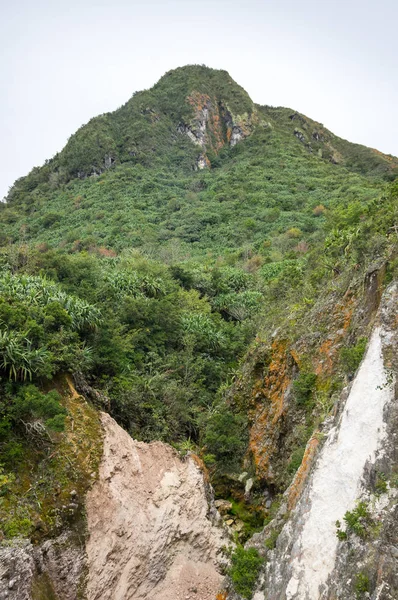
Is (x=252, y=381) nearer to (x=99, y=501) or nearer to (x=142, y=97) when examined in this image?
(x=99, y=501)

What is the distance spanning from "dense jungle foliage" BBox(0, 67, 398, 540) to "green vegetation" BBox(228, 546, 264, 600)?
480 centimetres

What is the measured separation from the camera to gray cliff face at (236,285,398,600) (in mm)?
7051

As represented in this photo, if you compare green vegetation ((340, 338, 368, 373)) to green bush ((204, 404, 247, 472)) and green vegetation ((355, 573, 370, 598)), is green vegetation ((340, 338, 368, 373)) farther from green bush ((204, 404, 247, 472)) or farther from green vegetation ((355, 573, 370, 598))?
green bush ((204, 404, 247, 472))

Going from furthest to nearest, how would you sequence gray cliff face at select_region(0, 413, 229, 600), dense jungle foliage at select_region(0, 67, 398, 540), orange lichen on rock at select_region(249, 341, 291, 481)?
orange lichen on rock at select_region(249, 341, 291, 481) < dense jungle foliage at select_region(0, 67, 398, 540) < gray cliff face at select_region(0, 413, 229, 600)

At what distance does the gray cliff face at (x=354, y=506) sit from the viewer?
705cm

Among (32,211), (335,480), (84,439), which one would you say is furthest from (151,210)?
(335,480)

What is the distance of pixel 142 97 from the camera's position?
93.6 meters

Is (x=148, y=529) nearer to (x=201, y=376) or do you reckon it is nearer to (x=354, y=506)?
(x=354, y=506)

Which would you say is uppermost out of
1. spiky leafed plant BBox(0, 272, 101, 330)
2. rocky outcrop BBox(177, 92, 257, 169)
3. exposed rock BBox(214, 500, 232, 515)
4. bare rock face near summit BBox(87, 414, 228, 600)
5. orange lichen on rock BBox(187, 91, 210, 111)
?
orange lichen on rock BBox(187, 91, 210, 111)

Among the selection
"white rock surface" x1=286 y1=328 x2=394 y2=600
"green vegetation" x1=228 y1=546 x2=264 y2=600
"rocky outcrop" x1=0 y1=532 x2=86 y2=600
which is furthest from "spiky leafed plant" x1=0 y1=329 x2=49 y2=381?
"white rock surface" x1=286 y1=328 x2=394 y2=600

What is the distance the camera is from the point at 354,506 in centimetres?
777

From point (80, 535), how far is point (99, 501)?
0.96 m

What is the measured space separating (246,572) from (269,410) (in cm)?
642

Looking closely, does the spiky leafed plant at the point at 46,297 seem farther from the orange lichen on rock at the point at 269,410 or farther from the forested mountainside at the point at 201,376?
the orange lichen on rock at the point at 269,410
